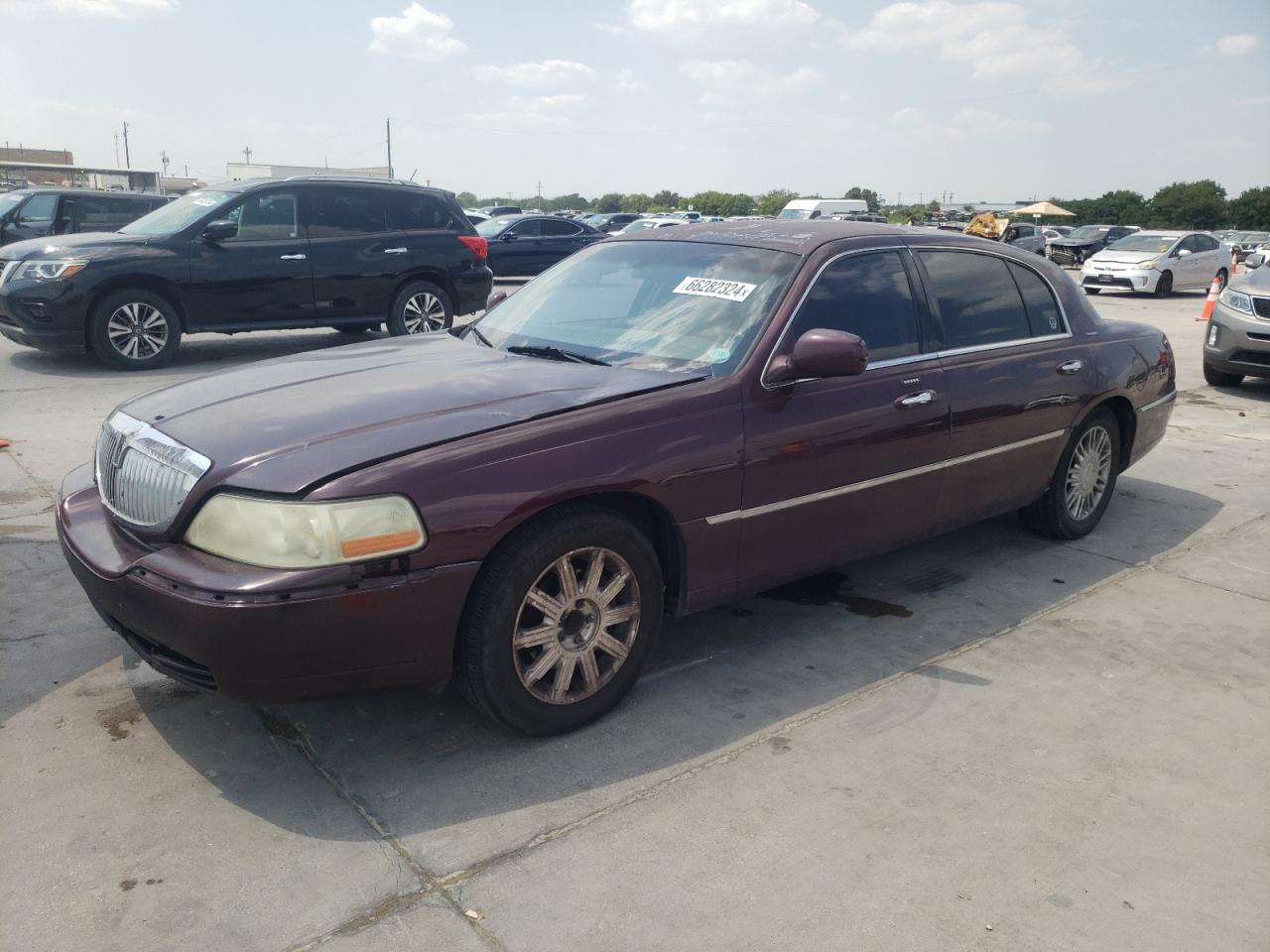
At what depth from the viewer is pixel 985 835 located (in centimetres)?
300

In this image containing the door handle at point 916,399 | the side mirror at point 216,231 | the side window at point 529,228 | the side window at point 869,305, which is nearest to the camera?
the side window at point 869,305

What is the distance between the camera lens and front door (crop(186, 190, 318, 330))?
986 centimetres

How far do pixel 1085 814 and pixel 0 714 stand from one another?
3.46 m

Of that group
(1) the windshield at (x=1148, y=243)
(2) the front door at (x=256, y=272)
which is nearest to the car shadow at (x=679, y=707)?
(2) the front door at (x=256, y=272)

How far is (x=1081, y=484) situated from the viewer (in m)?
5.59

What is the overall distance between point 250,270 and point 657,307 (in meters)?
7.00

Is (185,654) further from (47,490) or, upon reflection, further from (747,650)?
(47,490)

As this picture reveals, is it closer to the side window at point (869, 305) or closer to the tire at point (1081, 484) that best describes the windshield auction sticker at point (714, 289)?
the side window at point (869, 305)

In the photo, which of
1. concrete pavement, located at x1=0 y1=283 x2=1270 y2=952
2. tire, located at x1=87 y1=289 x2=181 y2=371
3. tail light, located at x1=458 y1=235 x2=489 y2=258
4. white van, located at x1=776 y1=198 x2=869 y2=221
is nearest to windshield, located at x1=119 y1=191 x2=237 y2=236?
tire, located at x1=87 y1=289 x2=181 y2=371

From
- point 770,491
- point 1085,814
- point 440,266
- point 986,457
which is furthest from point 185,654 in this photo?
point 440,266

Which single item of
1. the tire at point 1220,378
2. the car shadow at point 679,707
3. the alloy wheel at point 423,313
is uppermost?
the alloy wheel at point 423,313

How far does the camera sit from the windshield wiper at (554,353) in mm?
3991

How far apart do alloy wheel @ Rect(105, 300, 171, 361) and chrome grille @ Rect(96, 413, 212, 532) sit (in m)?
6.70

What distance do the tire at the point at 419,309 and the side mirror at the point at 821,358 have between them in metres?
7.66
